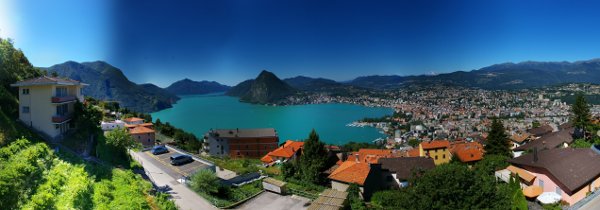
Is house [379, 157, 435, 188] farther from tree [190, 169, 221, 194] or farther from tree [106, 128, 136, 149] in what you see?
tree [106, 128, 136, 149]

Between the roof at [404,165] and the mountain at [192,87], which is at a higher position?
the mountain at [192,87]

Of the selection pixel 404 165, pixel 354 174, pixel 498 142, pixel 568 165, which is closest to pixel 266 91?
pixel 498 142

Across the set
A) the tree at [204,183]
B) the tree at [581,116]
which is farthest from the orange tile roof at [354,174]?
the tree at [581,116]

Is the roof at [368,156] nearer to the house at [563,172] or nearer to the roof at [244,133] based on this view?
the house at [563,172]

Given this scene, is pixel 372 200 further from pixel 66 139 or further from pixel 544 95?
pixel 544 95

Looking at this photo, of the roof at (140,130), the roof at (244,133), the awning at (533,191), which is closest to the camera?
the awning at (533,191)

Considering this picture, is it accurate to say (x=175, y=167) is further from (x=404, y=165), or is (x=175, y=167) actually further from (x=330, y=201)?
(x=404, y=165)
